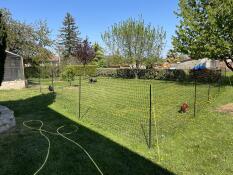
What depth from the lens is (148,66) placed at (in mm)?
33562

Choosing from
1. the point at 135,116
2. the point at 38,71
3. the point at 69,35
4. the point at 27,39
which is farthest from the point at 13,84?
the point at 69,35

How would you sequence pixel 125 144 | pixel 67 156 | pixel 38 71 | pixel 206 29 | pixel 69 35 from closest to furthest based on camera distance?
1. pixel 67 156
2. pixel 125 144
3. pixel 206 29
4. pixel 38 71
5. pixel 69 35

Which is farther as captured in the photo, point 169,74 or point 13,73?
point 169,74

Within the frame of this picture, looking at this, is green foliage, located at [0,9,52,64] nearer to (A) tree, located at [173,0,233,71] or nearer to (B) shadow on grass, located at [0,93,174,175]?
(A) tree, located at [173,0,233,71]

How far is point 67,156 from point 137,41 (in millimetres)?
26774

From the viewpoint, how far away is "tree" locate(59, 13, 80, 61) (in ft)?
199

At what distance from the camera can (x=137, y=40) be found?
31141 mm

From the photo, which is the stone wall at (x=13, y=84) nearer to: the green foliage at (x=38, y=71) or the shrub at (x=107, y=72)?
the green foliage at (x=38, y=71)

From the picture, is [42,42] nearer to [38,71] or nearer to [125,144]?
[38,71]

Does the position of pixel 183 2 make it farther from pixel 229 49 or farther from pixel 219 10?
pixel 229 49

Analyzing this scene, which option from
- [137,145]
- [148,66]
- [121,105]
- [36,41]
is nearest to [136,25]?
[148,66]

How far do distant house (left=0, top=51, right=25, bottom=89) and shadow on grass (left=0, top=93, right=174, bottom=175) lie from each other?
13.6 meters

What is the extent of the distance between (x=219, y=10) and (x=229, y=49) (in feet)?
9.94

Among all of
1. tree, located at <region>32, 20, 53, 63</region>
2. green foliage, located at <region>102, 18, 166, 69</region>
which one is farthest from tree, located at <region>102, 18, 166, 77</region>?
tree, located at <region>32, 20, 53, 63</region>
